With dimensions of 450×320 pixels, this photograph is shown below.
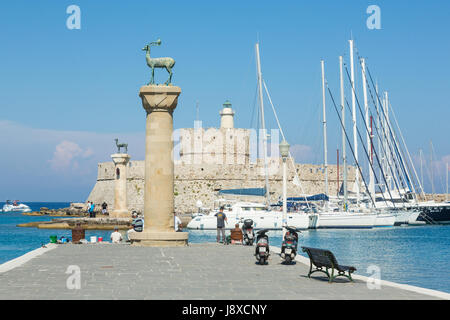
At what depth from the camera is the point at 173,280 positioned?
10.4m

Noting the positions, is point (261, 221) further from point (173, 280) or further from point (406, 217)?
point (173, 280)

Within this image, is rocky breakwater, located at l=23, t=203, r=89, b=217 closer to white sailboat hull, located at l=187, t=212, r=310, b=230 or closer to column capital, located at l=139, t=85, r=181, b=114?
white sailboat hull, located at l=187, t=212, r=310, b=230

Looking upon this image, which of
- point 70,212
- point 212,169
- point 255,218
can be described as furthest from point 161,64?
point 70,212

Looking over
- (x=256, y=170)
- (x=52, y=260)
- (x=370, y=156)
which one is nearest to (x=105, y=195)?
(x=256, y=170)

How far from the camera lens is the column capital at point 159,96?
59.6 feet

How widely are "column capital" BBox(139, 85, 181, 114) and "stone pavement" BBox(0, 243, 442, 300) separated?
477cm

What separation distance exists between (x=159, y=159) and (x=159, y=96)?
182 centimetres

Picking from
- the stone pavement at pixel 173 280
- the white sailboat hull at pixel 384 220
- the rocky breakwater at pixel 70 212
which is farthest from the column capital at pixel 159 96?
the rocky breakwater at pixel 70 212

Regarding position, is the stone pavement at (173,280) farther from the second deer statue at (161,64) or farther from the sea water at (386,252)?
the second deer statue at (161,64)

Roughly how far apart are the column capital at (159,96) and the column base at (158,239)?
11.8ft
